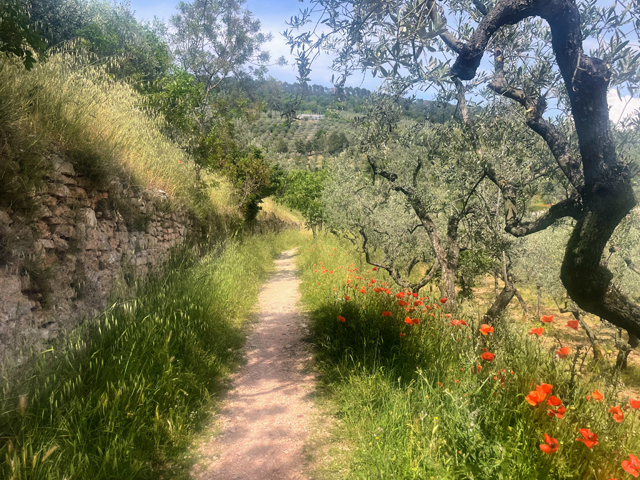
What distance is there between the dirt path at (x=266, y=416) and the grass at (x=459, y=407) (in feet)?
1.43

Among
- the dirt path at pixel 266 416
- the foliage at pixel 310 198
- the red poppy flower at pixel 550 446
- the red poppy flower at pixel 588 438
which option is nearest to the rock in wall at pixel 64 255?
the dirt path at pixel 266 416

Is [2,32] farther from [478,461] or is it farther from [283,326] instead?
[283,326]

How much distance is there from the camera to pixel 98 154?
4.57m

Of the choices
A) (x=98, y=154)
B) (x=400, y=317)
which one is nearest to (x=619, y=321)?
(x=400, y=317)

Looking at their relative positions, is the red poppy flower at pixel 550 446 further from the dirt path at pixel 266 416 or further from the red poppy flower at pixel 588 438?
the dirt path at pixel 266 416

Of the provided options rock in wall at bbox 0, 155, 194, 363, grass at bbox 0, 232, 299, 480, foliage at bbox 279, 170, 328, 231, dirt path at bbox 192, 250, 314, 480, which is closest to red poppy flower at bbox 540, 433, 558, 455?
dirt path at bbox 192, 250, 314, 480

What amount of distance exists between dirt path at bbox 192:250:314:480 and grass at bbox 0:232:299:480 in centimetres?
30

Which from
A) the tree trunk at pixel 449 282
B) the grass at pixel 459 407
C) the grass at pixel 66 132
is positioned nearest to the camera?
the grass at pixel 459 407

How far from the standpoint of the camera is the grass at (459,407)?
218 cm

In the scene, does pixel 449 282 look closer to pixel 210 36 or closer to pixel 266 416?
pixel 266 416

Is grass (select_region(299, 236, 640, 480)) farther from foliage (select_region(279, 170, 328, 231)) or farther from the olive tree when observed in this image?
foliage (select_region(279, 170, 328, 231))

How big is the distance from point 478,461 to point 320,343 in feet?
10.9

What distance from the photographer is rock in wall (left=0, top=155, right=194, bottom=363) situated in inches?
117

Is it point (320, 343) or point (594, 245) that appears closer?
point (594, 245)
